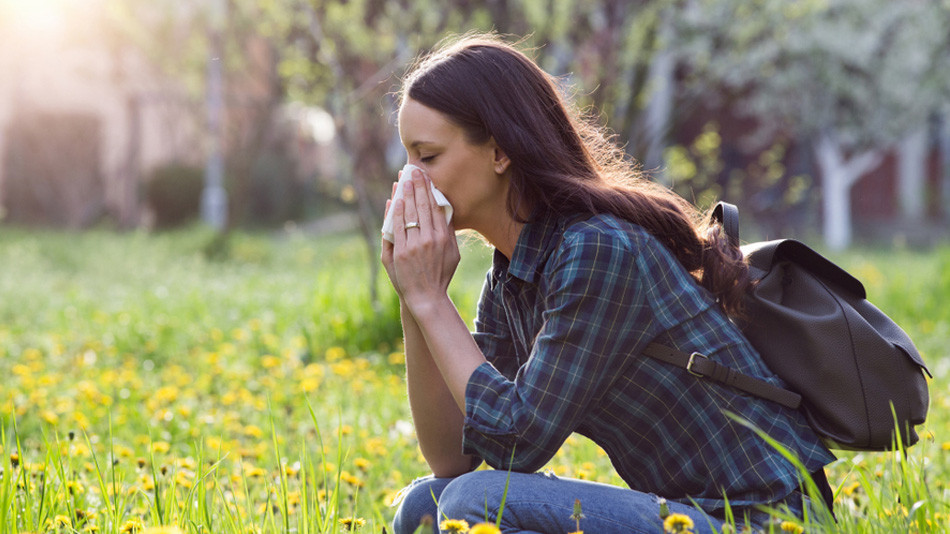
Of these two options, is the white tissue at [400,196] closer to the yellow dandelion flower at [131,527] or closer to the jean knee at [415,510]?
the jean knee at [415,510]

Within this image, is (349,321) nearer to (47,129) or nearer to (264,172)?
(264,172)

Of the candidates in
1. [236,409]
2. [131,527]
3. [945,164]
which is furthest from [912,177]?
[131,527]

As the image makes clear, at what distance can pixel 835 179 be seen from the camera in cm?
1612

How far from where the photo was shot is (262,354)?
200 inches

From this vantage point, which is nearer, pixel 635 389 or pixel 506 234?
pixel 635 389

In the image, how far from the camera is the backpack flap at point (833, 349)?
5.59 feet

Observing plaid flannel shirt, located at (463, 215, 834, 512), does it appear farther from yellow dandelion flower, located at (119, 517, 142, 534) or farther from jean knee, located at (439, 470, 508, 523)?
yellow dandelion flower, located at (119, 517, 142, 534)

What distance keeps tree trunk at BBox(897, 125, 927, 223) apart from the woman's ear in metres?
17.7

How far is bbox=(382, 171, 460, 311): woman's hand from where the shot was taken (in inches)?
73.4

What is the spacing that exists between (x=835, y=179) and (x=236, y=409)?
47.7 feet

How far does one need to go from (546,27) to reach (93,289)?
4.71 m

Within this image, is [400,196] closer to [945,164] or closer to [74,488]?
[74,488]

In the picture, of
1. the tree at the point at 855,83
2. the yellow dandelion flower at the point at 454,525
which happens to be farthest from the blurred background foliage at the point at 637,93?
the yellow dandelion flower at the point at 454,525

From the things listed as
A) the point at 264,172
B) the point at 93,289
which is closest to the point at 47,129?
the point at 264,172
